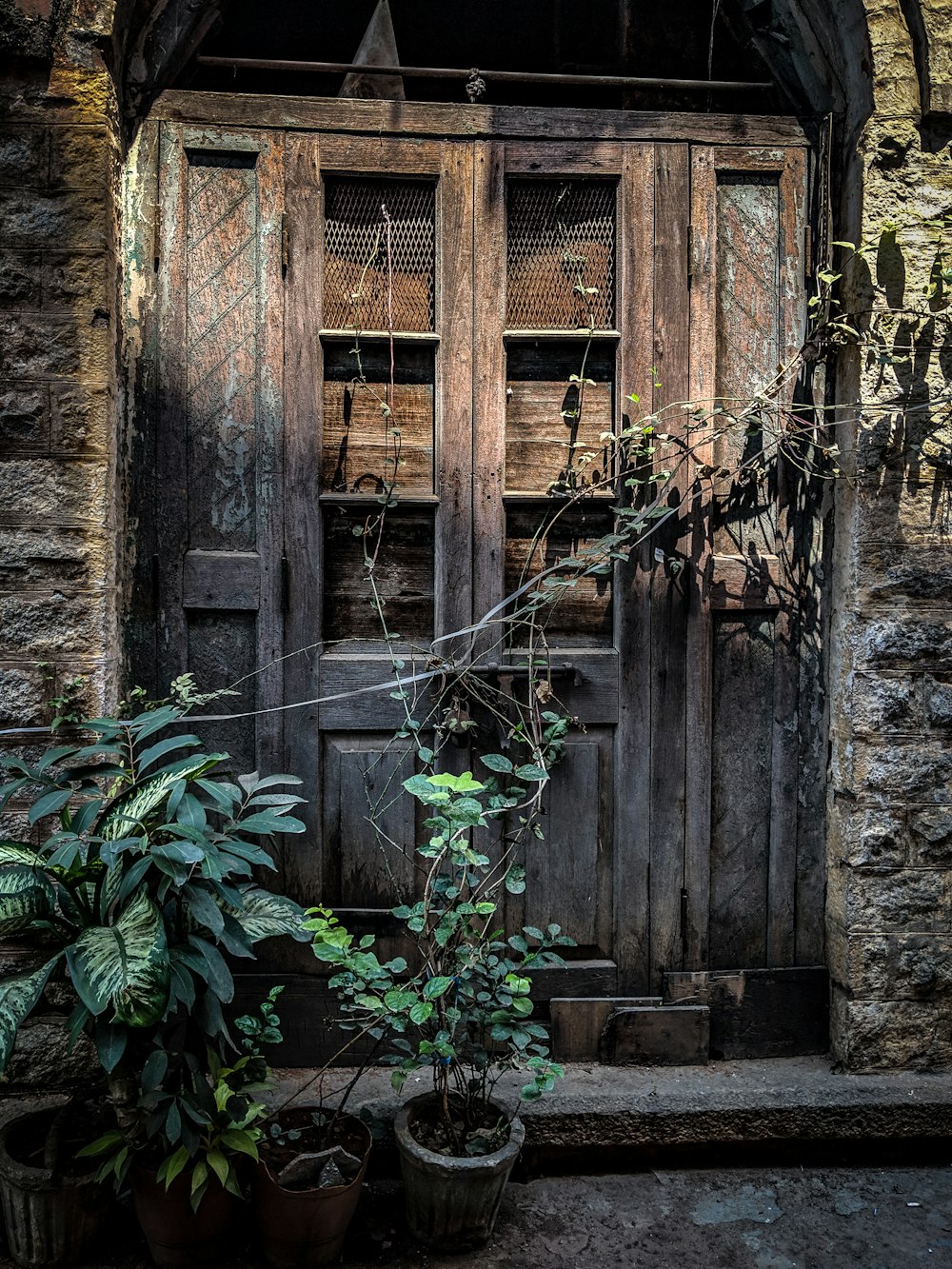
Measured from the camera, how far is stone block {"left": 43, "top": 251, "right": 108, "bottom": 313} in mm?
2455

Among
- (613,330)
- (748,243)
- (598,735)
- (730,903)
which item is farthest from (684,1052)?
(748,243)

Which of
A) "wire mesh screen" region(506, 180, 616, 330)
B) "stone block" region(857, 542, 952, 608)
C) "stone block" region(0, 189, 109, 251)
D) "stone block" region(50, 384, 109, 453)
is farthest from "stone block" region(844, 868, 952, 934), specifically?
"stone block" region(0, 189, 109, 251)

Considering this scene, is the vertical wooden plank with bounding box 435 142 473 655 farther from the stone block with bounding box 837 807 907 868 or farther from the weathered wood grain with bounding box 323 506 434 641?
→ the stone block with bounding box 837 807 907 868

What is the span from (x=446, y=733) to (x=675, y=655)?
2.38 ft

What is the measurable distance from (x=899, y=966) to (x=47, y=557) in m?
2.61

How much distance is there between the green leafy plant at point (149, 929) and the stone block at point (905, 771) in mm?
1622

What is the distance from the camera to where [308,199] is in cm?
268

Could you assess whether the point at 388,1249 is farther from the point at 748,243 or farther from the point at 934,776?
the point at 748,243

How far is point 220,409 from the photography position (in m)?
2.67

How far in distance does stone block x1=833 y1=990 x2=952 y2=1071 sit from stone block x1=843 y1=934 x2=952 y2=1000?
1.2 inches

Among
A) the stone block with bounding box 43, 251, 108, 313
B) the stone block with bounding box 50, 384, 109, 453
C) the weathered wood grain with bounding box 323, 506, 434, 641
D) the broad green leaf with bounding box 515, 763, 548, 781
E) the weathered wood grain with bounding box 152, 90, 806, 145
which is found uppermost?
the weathered wood grain with bounding box 152, 90, 806, 145

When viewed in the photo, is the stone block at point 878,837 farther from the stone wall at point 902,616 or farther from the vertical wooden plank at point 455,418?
the vertical wooden plank at point 455,418

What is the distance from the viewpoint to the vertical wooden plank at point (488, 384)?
2719mm

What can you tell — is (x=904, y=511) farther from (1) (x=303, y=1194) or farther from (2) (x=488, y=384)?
(1) (x=303, y=1194)
